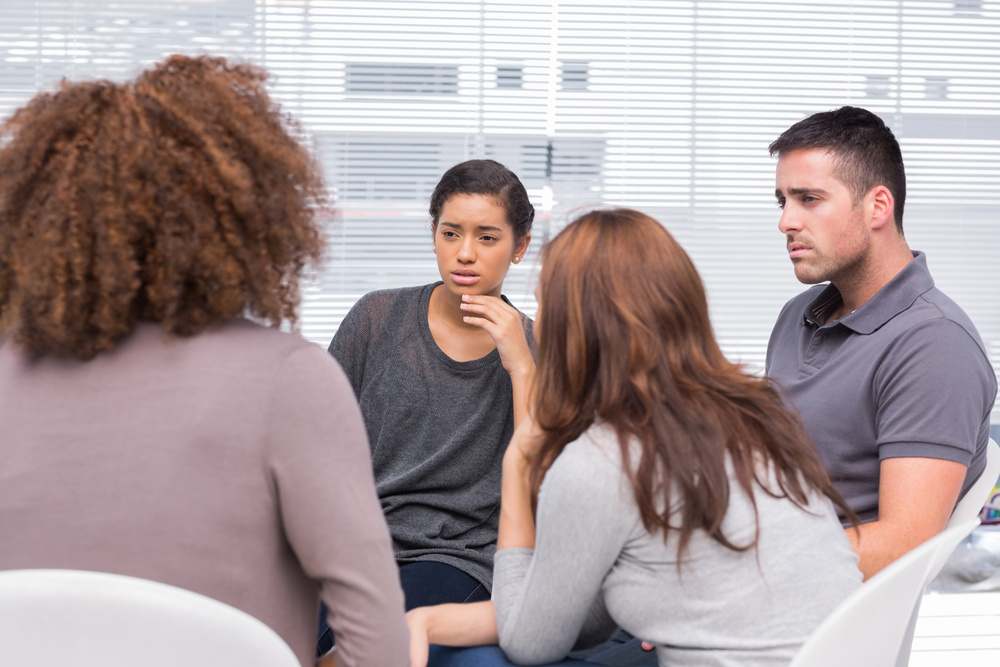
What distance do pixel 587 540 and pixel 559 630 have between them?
14 centimetres

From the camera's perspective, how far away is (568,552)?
0.95m

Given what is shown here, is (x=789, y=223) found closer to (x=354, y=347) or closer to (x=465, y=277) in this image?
(x=465, y=277)

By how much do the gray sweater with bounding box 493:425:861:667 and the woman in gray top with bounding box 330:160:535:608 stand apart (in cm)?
52

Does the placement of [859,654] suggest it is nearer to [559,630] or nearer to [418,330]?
[559,630]

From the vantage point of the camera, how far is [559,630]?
3.29 ft

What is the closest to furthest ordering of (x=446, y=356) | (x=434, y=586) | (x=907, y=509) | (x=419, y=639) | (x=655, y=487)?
(x=655, y=487) < (x=419, y=639) < (x=907, y=509) < (x=434, y=586) < (x=446, y=356)

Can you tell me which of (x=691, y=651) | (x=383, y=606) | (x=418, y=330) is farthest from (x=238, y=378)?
(x=418, y=330)

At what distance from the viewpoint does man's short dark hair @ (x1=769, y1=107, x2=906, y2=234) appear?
1.57 metres

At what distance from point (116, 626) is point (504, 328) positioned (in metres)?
1.03

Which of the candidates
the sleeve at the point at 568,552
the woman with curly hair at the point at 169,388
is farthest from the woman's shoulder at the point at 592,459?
the woman with curly hair at the point at 169,388

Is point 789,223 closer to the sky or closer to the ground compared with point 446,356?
closer to the sky

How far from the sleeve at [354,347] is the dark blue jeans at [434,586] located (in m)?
0.41

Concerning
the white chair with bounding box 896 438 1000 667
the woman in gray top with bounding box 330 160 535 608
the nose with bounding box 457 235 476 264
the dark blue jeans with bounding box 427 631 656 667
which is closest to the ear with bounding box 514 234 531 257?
the woman in gray top with bounding box 330 160 535 608

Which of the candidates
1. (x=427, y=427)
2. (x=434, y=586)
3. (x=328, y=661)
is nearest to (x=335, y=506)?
(x=328, y=661)
